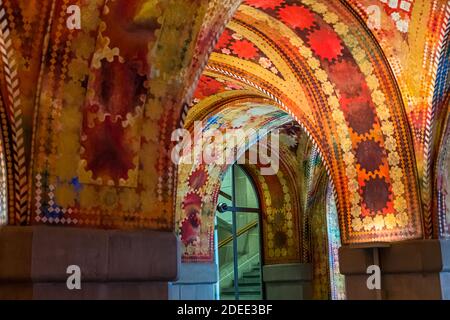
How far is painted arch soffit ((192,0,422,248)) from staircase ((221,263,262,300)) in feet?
20.0

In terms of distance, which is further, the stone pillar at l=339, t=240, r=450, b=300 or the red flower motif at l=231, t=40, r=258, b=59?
the red flower motif at l=231, t=40, r=258, b=59

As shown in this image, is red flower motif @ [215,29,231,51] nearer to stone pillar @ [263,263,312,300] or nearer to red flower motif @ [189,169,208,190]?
red flower motif @ [189,169,208,190]

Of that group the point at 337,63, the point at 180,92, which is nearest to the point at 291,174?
the point at 337,63

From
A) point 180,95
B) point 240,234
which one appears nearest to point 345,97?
point 180,95

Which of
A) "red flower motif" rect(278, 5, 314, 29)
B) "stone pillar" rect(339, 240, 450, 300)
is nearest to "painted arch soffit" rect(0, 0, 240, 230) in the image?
"red flower motif" rect(278, 5, 314, 29)

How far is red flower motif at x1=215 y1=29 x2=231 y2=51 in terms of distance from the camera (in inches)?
311

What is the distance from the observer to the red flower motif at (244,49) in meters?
8.04

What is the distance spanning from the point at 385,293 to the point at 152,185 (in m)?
3.61

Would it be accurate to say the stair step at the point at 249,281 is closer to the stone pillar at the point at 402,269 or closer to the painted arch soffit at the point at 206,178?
the painted arch soffit at the point at 206,178

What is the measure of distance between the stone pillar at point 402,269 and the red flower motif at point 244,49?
276cm

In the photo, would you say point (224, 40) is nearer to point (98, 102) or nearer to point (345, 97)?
point (345, 97)

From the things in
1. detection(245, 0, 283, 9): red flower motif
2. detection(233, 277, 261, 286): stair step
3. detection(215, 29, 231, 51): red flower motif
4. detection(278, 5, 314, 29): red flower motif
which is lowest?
detection(233, 277, 261, 286): stair step

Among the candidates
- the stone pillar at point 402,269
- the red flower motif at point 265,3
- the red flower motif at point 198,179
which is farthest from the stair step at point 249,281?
the red flower motif at point 265,3
